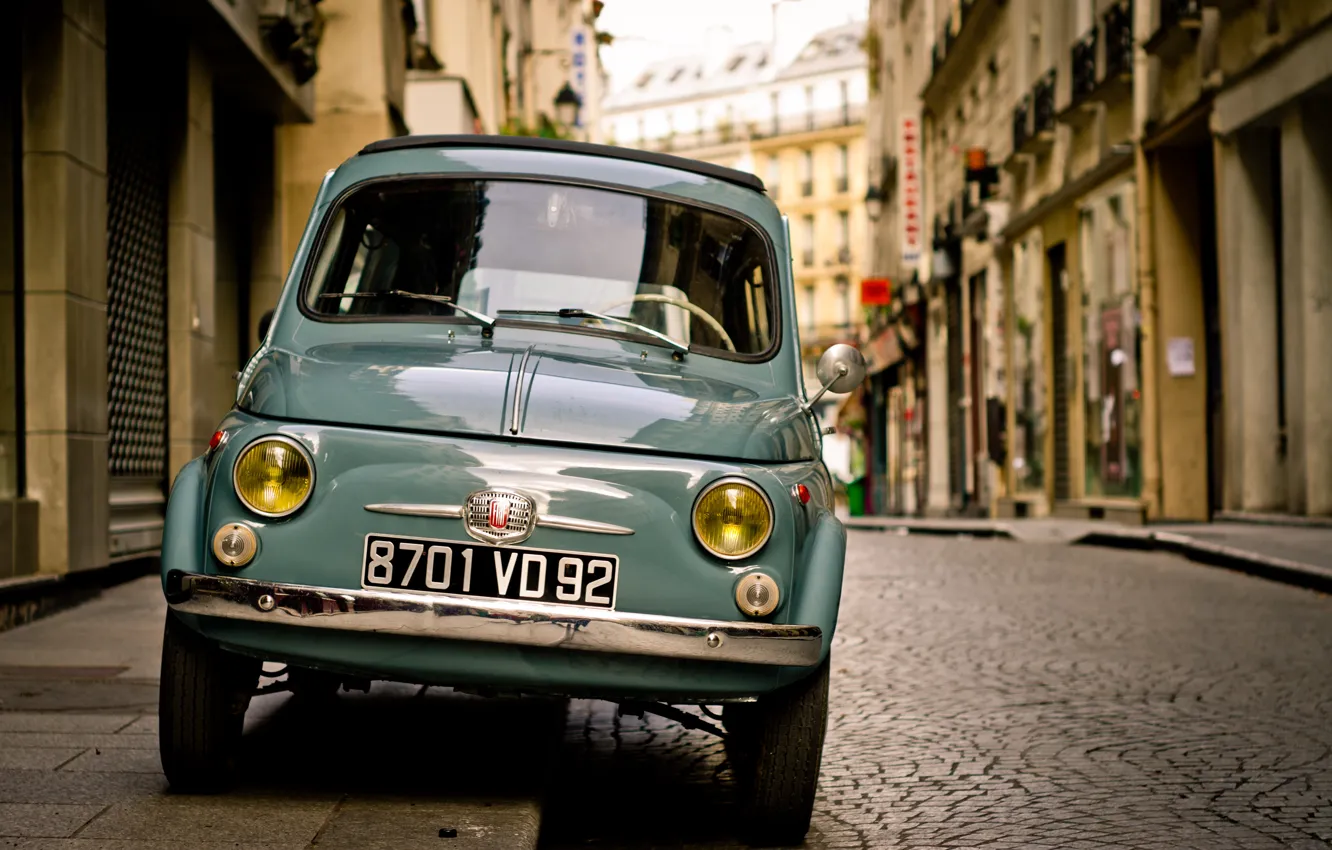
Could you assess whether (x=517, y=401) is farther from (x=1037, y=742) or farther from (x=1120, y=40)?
(x=1120, y=40)

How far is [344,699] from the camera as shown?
6.36 meters

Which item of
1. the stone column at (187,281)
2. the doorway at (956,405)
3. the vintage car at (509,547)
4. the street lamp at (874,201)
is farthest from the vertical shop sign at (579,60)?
the vintage car at (509,547)

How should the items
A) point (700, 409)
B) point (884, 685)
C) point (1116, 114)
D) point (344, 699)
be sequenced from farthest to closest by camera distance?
point (1116, 114), point (884, 685), point (344, 699), point (700, 409)

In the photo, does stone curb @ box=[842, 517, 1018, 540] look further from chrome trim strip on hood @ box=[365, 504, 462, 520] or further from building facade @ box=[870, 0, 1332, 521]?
chrome trim strip on hood @ box=[365, 504, 462, 520]

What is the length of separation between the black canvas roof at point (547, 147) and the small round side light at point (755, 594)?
1883mm

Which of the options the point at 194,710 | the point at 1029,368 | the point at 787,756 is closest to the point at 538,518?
the point at 787,756

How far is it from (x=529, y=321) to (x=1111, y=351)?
58.1 ft

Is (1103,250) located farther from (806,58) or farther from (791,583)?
(806,58)

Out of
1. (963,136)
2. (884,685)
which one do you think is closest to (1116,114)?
(963,136)

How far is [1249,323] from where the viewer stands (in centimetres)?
1736

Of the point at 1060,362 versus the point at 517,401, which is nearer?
the point at 517,401

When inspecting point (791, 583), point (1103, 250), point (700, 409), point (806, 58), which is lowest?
point (791, 583)

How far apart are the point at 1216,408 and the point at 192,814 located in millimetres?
17993

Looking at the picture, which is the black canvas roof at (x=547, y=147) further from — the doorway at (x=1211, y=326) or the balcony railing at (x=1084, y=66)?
the balcony railing at (x=1084, y=66)
